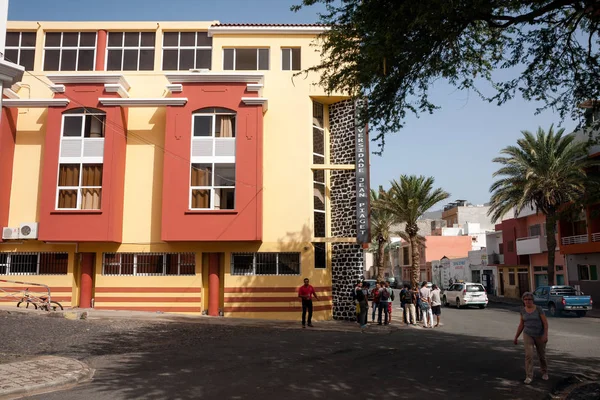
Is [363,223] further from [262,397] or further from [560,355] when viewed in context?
[262,397]

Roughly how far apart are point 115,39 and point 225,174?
28.2 feet

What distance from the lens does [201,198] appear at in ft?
67.2

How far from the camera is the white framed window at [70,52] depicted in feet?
74.3

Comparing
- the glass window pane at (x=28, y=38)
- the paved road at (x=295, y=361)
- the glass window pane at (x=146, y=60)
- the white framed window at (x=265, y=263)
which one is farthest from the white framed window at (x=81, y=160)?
the paved road at (x=295, y=361)

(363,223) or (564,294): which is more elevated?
(363,223)

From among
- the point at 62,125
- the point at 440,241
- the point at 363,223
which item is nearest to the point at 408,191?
the point at 363,223

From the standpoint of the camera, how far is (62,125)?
20609 mm

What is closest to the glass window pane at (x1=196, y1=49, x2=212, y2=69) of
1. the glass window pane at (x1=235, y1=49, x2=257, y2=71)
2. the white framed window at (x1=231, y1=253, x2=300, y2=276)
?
the glass window pane at (x1=235, y1=49, x2=257, y2=71)

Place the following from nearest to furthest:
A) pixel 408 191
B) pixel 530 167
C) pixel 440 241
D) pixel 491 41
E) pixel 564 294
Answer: pixel 491 41 → pixel 564 294 → pixel 530 167 → pixel 408 191 → pixel 440 241

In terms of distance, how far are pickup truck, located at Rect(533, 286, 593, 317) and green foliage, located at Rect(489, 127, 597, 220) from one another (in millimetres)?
5815

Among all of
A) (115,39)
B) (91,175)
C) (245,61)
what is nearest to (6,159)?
(91,175)

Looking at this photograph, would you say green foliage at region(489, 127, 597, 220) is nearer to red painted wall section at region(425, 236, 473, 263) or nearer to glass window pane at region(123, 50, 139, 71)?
glass window pane at region(123, 50, 139, 71)

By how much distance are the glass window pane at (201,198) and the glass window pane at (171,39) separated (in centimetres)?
739

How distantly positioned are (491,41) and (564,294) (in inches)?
773
